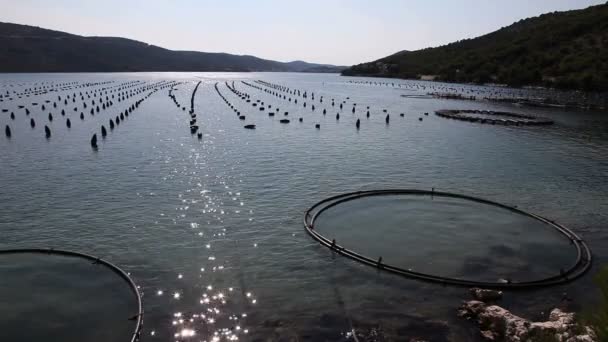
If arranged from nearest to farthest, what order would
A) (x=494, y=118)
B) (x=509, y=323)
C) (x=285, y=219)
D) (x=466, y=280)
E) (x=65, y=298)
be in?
(x=509, y=323), (x=65, y=298), (x=466, y=280), (x=285, y=219), (x=494, y=118)

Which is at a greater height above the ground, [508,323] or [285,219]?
[508,323]

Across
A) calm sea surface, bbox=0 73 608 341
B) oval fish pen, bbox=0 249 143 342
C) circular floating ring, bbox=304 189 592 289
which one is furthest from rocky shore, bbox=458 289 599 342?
oval fish pen, bbox=0 249 143 342

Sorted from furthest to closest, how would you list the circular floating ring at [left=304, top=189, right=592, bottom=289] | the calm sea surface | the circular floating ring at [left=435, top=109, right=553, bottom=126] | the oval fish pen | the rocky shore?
the circular floating ring at [left=435, top=109, right=553, bottom=126] → the circular floating ring at [left=304, top=189, right=592, bottom=289] → the calm sea surface → the oval fish pen → the rocky shore

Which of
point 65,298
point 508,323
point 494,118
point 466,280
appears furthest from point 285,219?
point 494,118

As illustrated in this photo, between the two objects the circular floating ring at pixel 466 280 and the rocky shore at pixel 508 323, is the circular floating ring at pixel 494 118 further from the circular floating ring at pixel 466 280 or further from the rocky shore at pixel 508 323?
the rocky shore at pixel 508 323

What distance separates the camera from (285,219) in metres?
32.3

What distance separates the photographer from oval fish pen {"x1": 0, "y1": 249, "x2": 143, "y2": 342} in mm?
19375

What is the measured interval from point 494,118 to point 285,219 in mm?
80955

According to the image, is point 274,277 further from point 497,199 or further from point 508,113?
point 508,113

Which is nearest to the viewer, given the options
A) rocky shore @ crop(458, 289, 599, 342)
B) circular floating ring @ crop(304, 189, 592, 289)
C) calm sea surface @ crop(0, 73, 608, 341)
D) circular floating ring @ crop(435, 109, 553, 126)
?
rocky shore @ crop(458, 289, 599, 342)

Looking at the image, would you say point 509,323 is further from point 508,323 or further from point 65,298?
point 65,298

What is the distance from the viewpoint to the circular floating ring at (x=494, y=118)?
292 feet

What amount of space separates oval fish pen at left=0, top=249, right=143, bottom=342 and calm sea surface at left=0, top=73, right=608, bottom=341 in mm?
822

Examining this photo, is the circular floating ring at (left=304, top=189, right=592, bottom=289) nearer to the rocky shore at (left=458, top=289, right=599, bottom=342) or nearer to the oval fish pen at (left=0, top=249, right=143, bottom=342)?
the rocky shore at (left=458, top=289, right=599, bottom=342)
